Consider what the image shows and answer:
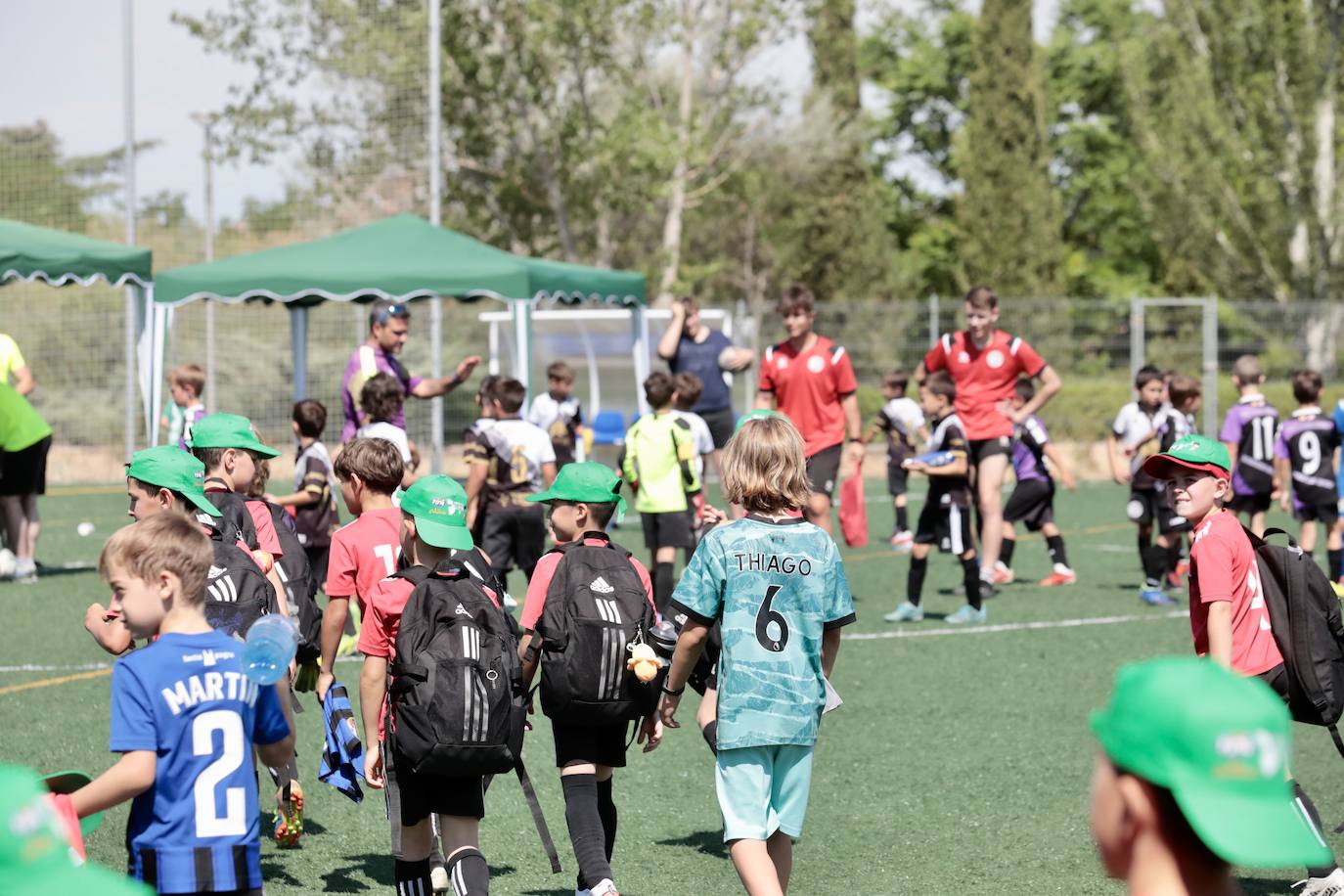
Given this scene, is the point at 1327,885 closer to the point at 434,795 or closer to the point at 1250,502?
the point at 434,795

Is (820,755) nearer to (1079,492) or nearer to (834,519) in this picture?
(834,519)

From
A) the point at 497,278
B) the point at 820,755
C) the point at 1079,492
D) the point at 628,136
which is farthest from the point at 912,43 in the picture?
the point at 820,755

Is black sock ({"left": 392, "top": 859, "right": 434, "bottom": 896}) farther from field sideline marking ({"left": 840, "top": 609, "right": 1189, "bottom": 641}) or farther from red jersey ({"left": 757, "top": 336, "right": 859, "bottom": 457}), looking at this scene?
red jersey ({"left": 757, "top": 336, "right": 859, "bottom": 457})

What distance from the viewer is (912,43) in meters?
51.4

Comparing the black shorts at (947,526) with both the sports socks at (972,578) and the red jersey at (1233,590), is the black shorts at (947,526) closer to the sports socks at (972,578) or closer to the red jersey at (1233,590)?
the sports socks at (972,578)

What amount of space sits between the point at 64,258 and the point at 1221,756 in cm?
1482

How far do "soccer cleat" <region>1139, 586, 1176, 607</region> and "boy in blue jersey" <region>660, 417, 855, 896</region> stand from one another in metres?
8.50

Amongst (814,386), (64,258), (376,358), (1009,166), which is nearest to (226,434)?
(376,358)

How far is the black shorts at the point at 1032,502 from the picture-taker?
14.0 m

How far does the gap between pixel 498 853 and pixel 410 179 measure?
17.0m

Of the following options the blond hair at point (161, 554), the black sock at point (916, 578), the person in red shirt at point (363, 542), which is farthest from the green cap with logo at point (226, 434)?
the black sock at point (916, 578)

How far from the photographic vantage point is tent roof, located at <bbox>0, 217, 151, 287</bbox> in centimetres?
1503

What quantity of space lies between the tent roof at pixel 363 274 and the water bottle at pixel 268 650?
12.8 metres

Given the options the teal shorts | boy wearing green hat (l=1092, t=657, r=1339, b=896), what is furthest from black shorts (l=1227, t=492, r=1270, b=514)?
boy wearing green hat (l=1092, t=657, r=1339, b=896)
